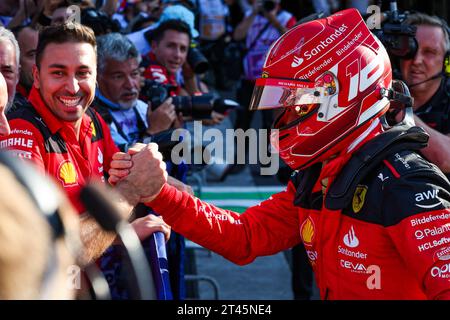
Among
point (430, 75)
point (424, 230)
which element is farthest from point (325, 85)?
point (430, 75)

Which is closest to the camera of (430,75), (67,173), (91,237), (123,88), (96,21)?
(91,237)

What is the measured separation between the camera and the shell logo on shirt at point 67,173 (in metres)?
3.58

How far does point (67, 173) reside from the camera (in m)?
3.61

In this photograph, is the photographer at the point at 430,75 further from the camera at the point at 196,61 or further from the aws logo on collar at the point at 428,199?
the camera at the point at 196,61

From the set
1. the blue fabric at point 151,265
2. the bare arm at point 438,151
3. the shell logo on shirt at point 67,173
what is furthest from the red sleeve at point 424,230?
the bare arm at point 438,151

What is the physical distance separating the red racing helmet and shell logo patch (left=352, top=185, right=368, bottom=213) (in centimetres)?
22

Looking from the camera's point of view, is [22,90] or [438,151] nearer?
[438,151]

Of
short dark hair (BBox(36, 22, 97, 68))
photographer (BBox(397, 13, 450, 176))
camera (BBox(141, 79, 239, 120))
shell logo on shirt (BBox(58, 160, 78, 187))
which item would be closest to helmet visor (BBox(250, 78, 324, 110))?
shell logo on shirt (BBox(58, 160, 78, 187))

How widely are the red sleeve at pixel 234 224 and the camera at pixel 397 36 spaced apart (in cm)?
144

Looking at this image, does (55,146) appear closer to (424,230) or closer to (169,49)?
(424,230)

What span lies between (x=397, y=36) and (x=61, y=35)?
185cm

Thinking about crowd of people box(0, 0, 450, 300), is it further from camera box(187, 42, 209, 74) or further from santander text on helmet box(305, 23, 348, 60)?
camera box(187, 42, 209, 74)

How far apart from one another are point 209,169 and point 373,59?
24.1 feet

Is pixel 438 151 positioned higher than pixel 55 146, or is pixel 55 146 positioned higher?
pixel 55 146
